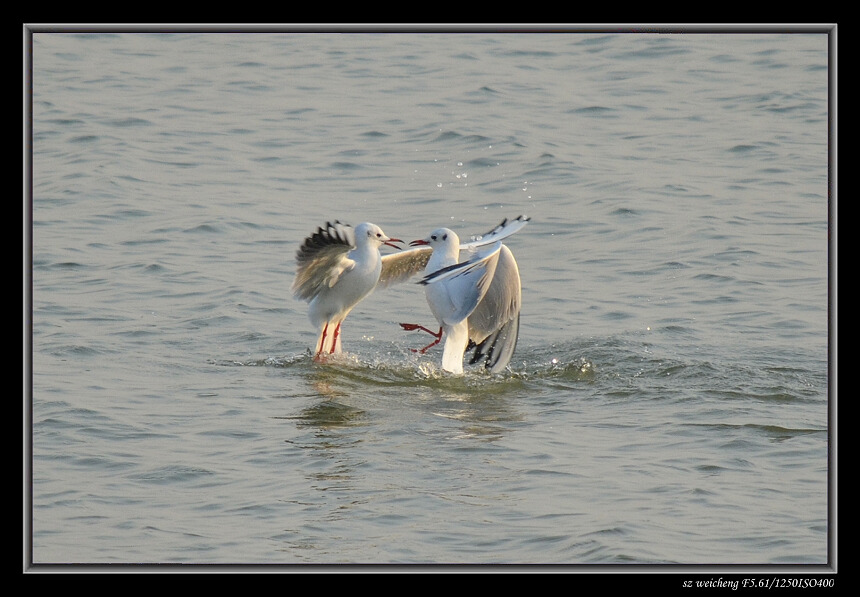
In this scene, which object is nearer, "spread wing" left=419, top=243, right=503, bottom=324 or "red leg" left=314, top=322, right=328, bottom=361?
"spread wing" left=419, top=243, right=503, bottom=324

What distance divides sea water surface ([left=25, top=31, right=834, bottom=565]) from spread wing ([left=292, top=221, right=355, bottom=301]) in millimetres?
593

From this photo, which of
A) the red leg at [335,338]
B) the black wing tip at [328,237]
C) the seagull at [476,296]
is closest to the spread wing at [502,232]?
the seagull at [476,296]

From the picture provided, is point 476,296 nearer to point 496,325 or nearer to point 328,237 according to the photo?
point 496,325

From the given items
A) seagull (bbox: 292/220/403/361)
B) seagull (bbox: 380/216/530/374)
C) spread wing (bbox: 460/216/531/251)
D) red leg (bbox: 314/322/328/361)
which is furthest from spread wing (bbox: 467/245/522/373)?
red leg (bbox: 314/322/328/361)

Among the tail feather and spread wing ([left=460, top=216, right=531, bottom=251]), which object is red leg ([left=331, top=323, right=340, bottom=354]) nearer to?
the tail feather

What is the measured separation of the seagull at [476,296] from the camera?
331 inches

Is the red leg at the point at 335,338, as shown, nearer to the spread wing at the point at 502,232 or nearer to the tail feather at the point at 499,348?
the tail feather at the point at 499,348

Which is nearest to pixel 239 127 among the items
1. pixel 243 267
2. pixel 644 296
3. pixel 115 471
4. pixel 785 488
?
pixel 243 267

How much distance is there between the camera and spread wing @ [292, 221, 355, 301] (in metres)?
8.48

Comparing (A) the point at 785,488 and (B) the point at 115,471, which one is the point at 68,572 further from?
(A) the point at 785,488

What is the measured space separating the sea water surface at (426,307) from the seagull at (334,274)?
0.32 meters

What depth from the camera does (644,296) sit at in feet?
35.3

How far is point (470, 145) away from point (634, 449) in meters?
7.98

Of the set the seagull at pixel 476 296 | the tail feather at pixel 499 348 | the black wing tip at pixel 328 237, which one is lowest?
the tail feather at pixel 499 348
